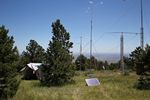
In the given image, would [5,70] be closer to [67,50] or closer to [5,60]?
[5,60]

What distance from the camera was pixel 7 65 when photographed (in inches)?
982

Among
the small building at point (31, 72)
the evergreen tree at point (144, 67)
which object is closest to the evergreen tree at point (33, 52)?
the small building at point (31, 72)

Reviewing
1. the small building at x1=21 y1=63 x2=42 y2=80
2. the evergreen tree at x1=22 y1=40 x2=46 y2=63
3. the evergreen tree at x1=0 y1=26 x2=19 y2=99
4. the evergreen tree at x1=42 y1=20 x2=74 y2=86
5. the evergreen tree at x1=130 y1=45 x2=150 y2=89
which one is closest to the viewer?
the evergreen tree at x1=0 y1=26 x2=19 y2=99

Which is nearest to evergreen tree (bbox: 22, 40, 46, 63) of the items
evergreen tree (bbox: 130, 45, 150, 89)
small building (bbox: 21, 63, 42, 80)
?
small building (bbox: 21, 63, 42, 80)

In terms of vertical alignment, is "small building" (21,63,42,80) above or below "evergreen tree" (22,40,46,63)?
below

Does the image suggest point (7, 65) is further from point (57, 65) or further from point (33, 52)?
point (33, 52)

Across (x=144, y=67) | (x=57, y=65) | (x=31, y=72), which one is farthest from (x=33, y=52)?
(x=144, y=67)

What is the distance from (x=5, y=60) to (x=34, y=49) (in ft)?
192

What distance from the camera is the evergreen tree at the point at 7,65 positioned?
24.5 metres

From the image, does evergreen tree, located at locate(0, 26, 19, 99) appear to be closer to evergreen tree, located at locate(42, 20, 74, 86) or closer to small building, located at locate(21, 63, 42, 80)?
evergreen tree, located at locate(42, 20, 74, 86)

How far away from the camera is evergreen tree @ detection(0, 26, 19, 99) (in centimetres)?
2455

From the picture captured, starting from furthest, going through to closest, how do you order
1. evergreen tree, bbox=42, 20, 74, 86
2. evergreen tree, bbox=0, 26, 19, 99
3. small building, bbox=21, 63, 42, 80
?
small building, bbox=21, 63, 42, 80, evergreen tree, bbox=42, 20, 74, 86, evergreen tree, bbox=0, 26, 19, 99

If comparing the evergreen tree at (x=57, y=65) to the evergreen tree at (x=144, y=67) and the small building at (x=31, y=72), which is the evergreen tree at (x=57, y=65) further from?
the small building at (x=31, y=72)

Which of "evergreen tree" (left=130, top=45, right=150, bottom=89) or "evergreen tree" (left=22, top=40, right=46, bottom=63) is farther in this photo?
"evergreen tree" (left=22, top=40, right=46, bottom=63)
